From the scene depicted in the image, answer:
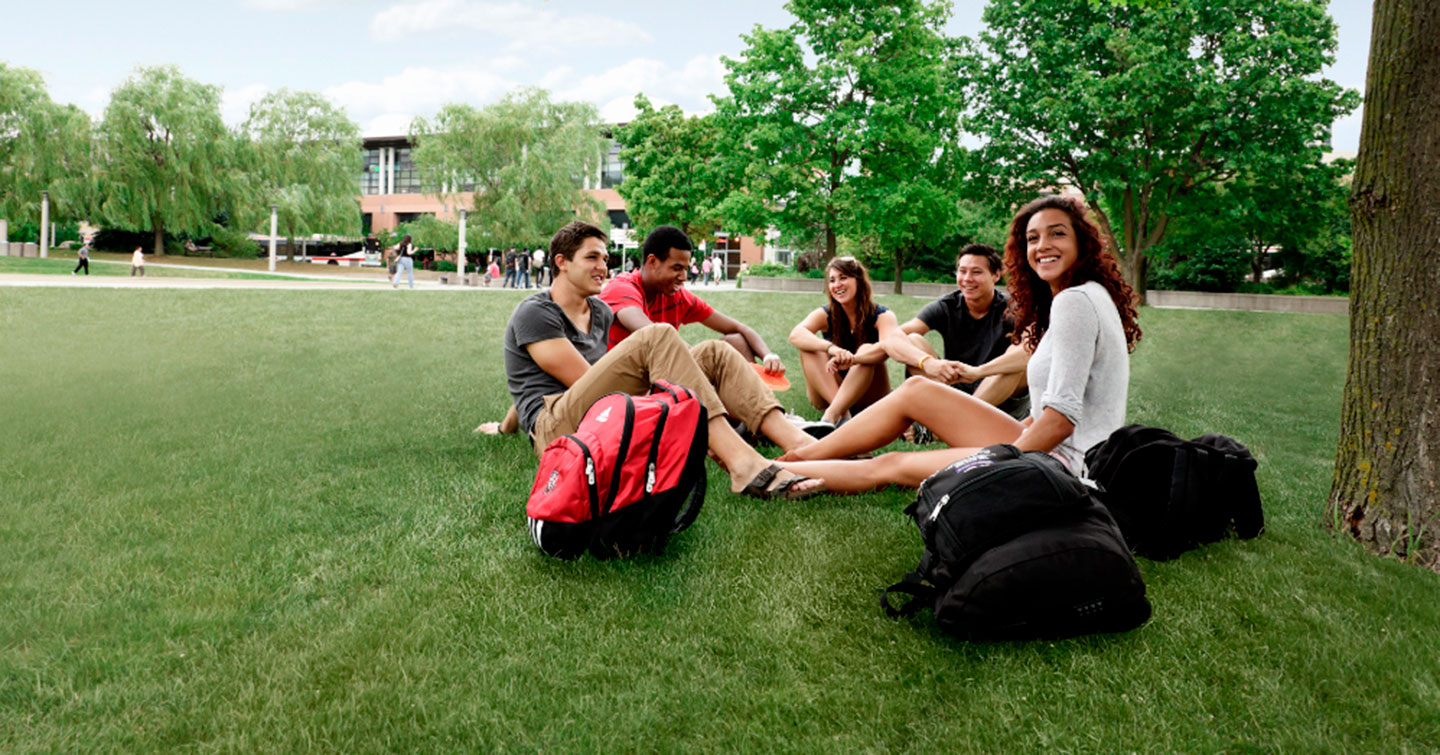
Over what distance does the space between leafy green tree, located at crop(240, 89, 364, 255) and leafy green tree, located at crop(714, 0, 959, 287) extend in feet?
76.3

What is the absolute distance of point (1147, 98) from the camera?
2220 cm

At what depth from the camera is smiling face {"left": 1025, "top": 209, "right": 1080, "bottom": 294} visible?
3.62 meters

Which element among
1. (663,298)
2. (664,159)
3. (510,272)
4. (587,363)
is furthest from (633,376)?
(664,159)

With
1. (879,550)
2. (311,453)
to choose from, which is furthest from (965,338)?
(311,453)

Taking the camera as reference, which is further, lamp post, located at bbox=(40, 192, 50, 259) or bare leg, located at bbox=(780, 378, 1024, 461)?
lamp post, located at bbox=(40, 192, 50, 259)

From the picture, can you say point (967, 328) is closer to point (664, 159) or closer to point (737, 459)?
point (737, 459)

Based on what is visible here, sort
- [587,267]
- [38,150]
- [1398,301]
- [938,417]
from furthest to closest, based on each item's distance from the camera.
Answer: [38,150], [587,267], [938,417], [1398,301]

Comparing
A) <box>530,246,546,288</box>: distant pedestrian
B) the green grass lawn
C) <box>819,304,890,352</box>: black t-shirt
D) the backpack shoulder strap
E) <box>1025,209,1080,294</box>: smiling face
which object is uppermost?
<box>530,246,546,288</box>: distant pedestrian

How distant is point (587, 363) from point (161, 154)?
38.1 m

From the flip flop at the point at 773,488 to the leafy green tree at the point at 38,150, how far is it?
38399mm

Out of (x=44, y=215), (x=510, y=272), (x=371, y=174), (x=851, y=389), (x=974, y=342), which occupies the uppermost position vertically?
(x=371, y=174)

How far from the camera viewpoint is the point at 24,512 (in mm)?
3883

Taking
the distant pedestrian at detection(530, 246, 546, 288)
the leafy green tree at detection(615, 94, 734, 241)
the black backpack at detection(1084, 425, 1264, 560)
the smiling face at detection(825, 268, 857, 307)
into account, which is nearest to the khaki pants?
the black backpack at detection(1084, 425, 1264, 560)

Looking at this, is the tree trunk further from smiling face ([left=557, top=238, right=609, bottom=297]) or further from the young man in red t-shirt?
smiling face ([left=557, top=238, right=609, bottom=297])
